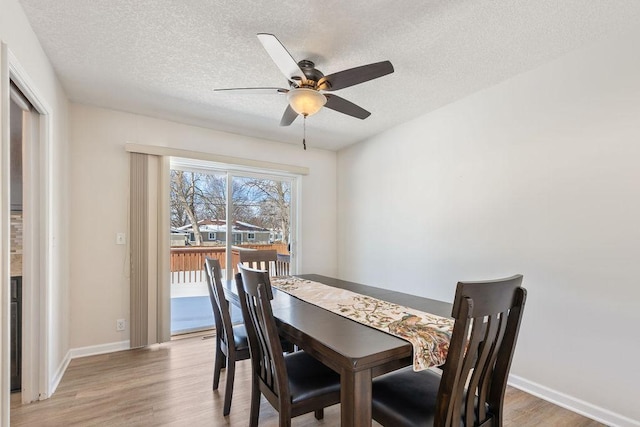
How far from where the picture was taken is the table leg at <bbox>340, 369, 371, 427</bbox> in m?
1.13

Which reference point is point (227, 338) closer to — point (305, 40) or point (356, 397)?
point (356, 397)

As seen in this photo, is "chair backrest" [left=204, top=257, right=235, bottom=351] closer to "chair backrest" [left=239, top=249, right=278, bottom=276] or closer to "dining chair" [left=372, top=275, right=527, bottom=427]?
"chair backrest" [left=239, top=249, right=278, bottom=276]

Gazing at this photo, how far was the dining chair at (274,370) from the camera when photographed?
4.62 feet

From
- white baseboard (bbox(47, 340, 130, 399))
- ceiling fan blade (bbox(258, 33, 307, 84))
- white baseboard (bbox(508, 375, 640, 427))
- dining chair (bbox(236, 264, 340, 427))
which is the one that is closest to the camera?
dining chair (bbox(236, 264, 340, 427))

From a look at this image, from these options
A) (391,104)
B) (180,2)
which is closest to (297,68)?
(180,2)

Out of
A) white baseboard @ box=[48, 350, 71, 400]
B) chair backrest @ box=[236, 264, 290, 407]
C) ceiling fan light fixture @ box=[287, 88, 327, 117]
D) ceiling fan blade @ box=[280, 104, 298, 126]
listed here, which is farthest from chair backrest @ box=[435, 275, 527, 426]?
white baseboard @ box=[48, 350, 71, 400]

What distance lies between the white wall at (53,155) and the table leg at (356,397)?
7.15ft

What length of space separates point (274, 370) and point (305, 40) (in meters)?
1.90

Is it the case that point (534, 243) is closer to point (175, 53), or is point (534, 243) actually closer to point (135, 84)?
point (175, 53)

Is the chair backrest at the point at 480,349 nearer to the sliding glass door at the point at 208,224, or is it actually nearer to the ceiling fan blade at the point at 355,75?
Result: the ceiling fan blade at the point at 355,75

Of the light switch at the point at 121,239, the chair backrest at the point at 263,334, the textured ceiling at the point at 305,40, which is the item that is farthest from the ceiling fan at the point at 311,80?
the light switch at the point at 121,239

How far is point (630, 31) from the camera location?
6.18 feet

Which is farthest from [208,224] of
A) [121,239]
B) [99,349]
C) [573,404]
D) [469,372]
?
[573,404]

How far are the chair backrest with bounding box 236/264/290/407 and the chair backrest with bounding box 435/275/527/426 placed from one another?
68cm
